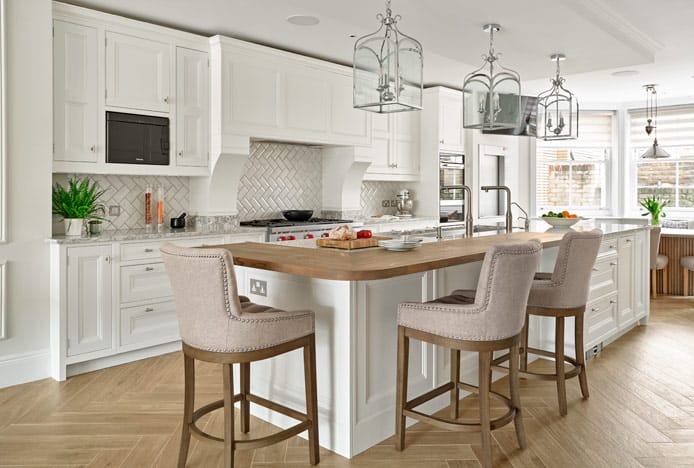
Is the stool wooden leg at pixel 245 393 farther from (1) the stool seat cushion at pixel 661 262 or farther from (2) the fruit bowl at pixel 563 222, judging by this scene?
(1) the stool seat cushion at pixel 661 262

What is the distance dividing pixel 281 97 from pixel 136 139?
1.42 metres

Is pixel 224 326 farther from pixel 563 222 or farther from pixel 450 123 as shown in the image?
pixel 450 123

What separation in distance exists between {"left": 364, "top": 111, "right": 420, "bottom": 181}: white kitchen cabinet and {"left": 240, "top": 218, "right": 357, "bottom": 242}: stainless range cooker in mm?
973

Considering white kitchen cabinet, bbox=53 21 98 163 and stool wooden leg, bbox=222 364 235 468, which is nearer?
stool wooden leg, bbox=222 364 235 468

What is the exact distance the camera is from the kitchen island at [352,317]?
2.64 meters

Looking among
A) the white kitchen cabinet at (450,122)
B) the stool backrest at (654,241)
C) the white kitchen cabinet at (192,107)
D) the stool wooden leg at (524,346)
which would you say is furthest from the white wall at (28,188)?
the stool backrest at (654,241)

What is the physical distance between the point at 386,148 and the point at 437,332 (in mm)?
4323

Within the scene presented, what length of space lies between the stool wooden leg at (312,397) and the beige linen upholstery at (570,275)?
1438 millimetres

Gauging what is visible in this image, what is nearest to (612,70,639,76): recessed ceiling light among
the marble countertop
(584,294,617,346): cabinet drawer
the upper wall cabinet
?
the upper wall cabinet

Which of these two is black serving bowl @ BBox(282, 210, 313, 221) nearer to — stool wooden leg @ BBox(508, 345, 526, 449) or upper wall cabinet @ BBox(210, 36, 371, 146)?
upper wall cabinet @ BBox(210, 36, 371, 146)

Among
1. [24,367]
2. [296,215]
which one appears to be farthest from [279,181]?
[24,367]

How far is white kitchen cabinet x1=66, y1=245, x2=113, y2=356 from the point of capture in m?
3.84

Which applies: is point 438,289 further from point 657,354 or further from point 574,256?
point 657,354

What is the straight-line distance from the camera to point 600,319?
4.44 m
